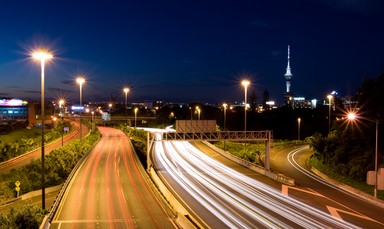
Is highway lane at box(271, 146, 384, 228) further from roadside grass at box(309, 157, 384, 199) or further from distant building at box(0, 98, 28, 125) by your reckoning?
distant building at box(0, 98, 28, 125)

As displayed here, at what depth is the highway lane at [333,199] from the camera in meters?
27.2

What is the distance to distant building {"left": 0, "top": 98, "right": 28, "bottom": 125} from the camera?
17525cm

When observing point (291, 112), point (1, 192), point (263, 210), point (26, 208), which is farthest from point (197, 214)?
point (291, 112)

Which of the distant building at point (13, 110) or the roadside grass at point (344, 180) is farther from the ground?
the distant building at point (13, 110)

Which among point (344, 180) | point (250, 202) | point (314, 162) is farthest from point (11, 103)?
point (250, 202)

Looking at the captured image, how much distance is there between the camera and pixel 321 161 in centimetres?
5828

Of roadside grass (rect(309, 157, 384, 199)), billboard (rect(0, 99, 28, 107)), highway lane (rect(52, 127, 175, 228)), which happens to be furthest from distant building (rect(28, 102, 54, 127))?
roadside grass (rect(309, 157, 384, 199))

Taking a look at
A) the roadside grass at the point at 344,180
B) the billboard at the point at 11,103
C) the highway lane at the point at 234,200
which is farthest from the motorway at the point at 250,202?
the billboard at the point at 11,103

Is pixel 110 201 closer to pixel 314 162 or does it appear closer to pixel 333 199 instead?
pixel 333 199

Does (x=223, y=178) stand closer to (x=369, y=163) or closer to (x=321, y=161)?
(x=369, y=163)

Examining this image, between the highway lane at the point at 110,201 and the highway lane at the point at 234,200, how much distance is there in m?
2.83

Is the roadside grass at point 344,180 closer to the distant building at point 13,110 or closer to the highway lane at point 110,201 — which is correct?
the highway lane at point 110,201

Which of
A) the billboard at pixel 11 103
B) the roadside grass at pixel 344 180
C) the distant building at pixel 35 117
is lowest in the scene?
the roadside grass at pixel 344 180

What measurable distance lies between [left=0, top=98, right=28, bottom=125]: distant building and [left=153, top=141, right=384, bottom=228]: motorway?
468ft
